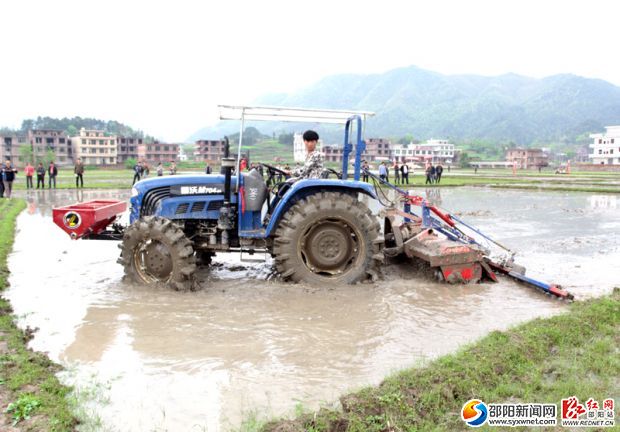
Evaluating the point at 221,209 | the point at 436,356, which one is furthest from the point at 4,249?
the point at 436,356

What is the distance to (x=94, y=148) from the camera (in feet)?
312

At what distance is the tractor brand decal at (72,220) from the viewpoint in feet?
23.0

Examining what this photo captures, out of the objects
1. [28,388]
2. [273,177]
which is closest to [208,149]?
[273,177]

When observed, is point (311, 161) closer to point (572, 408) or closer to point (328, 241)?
point (328, 241)

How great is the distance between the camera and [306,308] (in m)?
6.07

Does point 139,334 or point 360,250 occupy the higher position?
point 360,250

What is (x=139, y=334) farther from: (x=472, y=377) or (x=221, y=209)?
(x=472, y=377)

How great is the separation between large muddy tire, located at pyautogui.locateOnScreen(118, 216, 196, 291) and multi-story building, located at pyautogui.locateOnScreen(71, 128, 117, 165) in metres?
94.0

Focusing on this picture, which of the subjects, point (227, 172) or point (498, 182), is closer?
point (227, 172)

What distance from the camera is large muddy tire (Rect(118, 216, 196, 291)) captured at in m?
6.57

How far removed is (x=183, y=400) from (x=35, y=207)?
15612 mm

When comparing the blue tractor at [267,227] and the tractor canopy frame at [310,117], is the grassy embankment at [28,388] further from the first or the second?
the tractor canopy frame at [310,117]

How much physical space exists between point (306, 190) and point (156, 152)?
321 ft

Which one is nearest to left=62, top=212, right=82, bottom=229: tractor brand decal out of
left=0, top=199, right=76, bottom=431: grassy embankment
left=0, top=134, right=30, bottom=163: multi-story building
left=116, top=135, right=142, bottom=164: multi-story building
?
left=0, top=199, right=76, bottom=431: grassy embankment
